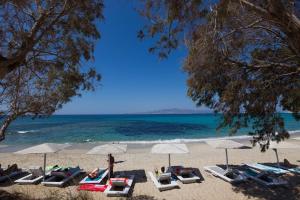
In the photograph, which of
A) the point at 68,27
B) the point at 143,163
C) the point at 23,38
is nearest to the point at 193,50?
the point at 68,27

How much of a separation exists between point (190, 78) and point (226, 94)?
4.86 feet

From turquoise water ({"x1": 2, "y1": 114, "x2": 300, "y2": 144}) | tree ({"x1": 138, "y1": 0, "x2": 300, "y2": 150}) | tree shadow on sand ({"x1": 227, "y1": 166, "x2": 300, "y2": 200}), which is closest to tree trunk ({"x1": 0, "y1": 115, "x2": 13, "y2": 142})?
tree ({"x1": 138, "y1": 0, "x2": 300, "y2": 150})

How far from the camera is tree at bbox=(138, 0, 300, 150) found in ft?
14.6

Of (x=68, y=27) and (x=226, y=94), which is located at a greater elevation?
(x=68, y=27)

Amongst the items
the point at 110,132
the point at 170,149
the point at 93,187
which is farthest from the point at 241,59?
the point at 110,132

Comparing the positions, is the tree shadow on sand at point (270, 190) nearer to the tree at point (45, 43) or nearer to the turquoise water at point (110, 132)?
the turquoise water at point (110, 132)

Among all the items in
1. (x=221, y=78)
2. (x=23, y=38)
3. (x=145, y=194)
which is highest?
(x=23, y=38)

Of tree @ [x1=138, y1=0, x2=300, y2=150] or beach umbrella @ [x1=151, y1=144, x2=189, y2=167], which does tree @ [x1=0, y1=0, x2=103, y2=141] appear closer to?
tree @ [x1=138, y1=0, x2=300, y2=150]

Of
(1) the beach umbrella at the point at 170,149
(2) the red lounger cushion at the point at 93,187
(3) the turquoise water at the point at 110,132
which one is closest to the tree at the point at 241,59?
(3) the turquoise water at the point at 110,132

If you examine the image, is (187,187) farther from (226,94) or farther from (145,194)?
(226,94)

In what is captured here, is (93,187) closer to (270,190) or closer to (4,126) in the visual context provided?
(4,126)

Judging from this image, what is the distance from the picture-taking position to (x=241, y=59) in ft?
22.1

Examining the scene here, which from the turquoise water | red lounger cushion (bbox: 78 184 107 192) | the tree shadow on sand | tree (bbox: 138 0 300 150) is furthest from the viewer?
the turquoise water

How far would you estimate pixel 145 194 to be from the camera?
8641mm
